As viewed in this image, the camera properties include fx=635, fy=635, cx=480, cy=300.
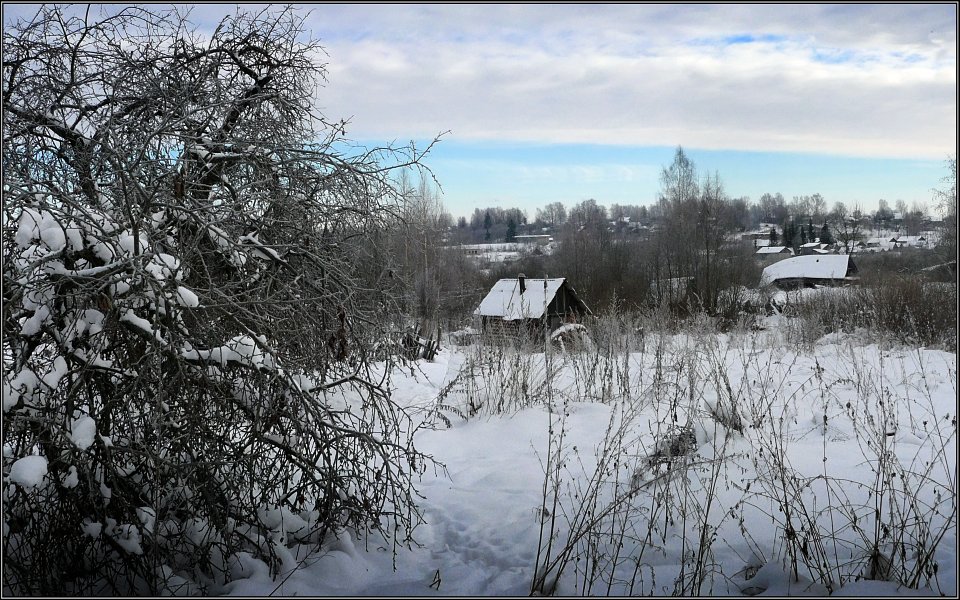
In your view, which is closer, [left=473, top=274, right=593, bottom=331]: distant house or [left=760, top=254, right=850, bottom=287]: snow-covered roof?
[left=473, top=274, right=593, bottom=331]: distant house

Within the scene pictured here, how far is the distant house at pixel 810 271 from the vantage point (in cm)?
1511

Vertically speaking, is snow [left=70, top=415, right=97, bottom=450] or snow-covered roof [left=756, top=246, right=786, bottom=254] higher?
snow-covered roof [left=756, top=246, right=786, bottom=254]

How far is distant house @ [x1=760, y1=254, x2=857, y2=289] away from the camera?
15.1 metres

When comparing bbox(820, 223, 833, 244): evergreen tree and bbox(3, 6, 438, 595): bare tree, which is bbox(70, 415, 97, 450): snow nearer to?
bbox(3, 6, 438, 595): bare tree

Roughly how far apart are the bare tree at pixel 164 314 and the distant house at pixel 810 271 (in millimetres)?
13945

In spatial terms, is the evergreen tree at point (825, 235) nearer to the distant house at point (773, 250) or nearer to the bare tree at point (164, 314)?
the distant house at point (773, 250)

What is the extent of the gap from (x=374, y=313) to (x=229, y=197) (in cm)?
105

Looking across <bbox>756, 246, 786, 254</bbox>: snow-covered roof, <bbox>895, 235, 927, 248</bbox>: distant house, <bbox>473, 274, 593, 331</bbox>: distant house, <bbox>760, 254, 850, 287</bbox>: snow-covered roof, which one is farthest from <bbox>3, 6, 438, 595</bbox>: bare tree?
<bbox>756, 246, 786, 254</bbox>: snow-covered roof

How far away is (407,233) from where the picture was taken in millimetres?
3895

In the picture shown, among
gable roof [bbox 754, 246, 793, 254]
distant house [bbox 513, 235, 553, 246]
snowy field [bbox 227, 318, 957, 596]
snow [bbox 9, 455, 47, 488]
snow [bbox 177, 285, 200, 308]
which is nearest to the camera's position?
snow [bbox 9, 455, 47, 488]

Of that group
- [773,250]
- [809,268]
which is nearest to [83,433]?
[809,268]

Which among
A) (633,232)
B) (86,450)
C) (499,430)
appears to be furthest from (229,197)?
(633,232)

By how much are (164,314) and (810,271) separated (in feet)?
58.2

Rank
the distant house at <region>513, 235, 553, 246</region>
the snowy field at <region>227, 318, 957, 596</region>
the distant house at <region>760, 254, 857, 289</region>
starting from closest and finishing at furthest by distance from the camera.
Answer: the snowy field at <region>227, 318, 957, 596</region> < the distant house at <region>760, 254, 857, 289</region> < the distant house at <region>513, 235, 553, 246</region>
